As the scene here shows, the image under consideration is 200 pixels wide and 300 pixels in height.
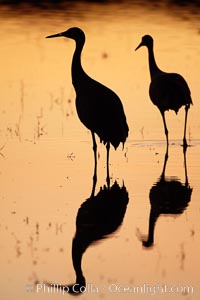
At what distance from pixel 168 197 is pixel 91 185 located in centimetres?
115

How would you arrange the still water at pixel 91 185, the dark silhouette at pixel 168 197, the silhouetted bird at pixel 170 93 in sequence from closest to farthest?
1. the still water at pixel 91 185
2. the dark silhouette at pixel 168 197
3. the silhouetted bird at pixel 170 93

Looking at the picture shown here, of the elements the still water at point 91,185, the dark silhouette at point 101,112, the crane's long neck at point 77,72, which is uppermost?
the crane's long neck at point 77,72

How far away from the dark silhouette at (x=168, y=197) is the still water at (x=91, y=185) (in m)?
0.01

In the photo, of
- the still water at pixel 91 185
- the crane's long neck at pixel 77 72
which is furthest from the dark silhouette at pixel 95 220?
the crane's long neck at pixel 77 72

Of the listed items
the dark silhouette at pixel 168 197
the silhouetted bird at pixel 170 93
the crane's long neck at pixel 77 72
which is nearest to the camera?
the dark silhouette at pixel 168 197

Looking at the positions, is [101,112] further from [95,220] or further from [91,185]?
[95,220]

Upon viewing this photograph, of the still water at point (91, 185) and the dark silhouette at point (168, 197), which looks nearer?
the still water at point (91, 185)

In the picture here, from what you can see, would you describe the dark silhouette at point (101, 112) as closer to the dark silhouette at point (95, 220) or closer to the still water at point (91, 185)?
the still water at point (91, 185)

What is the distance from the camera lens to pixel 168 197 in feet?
42.9

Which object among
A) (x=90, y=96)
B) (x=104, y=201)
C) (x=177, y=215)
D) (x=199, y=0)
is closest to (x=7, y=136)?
(x=90, y=96)

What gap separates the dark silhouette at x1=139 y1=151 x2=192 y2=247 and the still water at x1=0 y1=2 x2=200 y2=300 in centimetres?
1

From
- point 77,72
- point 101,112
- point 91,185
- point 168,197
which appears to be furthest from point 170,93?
point 168,197

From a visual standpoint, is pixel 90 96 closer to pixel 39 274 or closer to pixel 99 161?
pixel 99 161

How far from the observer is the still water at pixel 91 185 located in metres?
9.72
